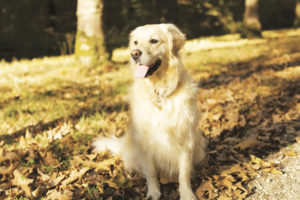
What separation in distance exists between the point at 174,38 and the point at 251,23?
10.7 meters

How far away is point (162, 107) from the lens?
2666 millimetres

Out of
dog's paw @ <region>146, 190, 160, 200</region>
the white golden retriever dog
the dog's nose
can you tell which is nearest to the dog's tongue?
the white golden retriever dog

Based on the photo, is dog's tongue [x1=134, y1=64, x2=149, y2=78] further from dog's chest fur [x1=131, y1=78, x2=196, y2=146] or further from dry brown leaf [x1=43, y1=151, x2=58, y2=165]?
dry brown leaf [x1=43, y1=151, x2=58, y2=165]

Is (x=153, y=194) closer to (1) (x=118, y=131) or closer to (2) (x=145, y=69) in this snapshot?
(2) (x=145, y=69)

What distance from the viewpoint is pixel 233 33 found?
15.0m

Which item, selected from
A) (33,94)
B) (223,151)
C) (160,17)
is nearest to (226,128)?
(223,151)

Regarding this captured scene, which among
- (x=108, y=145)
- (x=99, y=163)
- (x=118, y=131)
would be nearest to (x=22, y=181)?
(x=99, y=163)

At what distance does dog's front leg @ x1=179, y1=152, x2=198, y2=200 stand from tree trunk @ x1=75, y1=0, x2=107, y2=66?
15.1ft

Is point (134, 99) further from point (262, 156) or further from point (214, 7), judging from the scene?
point (214, 7)

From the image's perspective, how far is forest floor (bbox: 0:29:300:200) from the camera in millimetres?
2711

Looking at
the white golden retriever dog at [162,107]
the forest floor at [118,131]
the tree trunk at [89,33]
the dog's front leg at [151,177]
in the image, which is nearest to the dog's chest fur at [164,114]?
the white golden retriever dog at [162,107]

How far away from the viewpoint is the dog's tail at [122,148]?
3.05 metres

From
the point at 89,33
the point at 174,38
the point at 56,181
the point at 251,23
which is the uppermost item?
the point at 251,23

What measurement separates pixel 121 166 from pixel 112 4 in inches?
580
